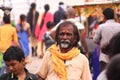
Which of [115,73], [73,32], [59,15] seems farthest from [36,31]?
[115,73]

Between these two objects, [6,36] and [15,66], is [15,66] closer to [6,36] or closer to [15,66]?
[15,66]

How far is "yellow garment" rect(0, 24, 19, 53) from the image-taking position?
9.10m

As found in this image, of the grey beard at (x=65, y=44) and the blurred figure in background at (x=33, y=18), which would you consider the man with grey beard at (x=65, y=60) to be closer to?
the grey beard at (x=65, y=44)

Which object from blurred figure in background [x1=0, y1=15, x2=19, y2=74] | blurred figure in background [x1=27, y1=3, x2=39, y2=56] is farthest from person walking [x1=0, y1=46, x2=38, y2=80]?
blurred figure in background [x1=27, y1=3, x2=39, y2=56]

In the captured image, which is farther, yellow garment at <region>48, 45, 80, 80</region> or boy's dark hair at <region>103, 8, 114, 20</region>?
boy's dark hair at <region>103, 8, 114, 20</region>

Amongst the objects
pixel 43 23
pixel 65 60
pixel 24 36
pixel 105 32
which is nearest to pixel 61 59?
pixel 65 60

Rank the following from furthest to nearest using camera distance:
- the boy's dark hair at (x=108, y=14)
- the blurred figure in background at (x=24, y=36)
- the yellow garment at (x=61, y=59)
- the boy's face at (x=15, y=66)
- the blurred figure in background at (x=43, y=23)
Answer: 1. the blurred figure in background at (x=43, y=23)
2. the blurred figure in background at (x=24, y=36)
3. the boy's dark hair at (x=108, y=14)
4. the yellow garment at (x=61, y=59)
5. the boy's face at (x=15, y=66)

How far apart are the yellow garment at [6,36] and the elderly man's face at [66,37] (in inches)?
181

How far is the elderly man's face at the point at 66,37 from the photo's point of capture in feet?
14.9

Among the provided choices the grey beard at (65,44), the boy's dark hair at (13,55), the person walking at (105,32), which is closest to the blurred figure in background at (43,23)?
the person walking at (105,32)

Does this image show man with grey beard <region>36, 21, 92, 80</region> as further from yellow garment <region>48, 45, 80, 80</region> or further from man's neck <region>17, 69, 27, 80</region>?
man's neck <region>17, 69, 27, 80</region>

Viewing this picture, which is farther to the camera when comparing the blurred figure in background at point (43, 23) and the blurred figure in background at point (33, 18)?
the blurred figure in background at point (33, 18)

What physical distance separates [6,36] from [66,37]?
4.68 meters

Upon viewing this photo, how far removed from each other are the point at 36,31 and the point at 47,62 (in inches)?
459
